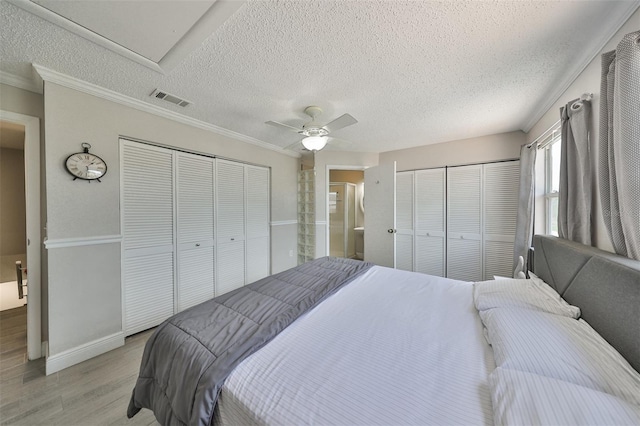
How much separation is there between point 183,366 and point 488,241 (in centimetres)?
374

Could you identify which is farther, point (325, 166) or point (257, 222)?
point (325, 166)

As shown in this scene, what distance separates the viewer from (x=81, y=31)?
4.22 ft

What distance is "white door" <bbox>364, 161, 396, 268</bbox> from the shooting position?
338 cm

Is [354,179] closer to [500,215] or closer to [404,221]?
[404,221]

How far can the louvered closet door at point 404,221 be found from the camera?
3701 mm

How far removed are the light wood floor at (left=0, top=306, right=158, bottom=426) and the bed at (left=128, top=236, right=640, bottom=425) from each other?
499mm

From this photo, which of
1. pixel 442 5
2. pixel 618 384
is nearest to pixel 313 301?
pixel 618 384

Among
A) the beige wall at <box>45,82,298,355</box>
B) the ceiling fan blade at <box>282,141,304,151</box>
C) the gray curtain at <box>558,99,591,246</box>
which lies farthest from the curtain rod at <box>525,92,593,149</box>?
the beige wall at <box>45,82,298,355</box>

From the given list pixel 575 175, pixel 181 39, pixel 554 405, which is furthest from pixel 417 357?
pixel 181 39

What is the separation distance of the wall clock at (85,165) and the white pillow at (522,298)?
3.22m

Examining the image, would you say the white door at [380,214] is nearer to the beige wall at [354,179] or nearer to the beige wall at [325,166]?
the beige wall at [325,166]

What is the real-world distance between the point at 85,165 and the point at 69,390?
1765 mm

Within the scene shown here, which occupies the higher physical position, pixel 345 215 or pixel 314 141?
pixel 314 141

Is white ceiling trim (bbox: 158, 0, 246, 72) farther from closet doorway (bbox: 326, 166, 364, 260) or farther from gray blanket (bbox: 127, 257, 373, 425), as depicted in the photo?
closet doorway (bbox: 326, 166, 364, 260)
